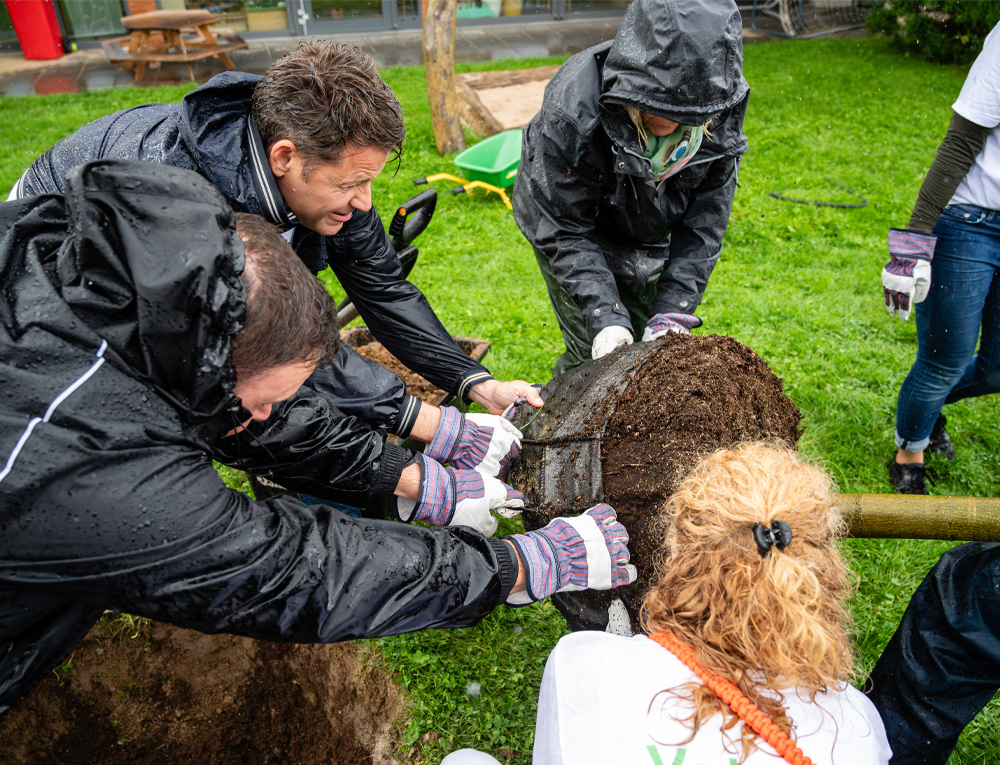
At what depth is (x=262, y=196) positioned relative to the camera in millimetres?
1918

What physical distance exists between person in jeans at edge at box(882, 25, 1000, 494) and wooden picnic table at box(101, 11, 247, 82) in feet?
31.4

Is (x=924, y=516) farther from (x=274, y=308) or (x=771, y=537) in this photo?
(x=274, y=308)

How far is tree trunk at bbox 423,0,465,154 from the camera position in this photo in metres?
6.20

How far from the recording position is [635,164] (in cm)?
215

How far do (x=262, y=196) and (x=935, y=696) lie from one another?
2.22 m

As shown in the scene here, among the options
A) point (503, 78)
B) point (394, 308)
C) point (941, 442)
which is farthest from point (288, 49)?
point (941, 442)

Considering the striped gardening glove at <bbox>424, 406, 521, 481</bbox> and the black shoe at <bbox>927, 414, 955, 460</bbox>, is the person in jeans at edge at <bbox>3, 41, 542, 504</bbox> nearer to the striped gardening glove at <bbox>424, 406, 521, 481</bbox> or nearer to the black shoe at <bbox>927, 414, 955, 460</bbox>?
the striped gardening glove at <bbox>424, 406, 521, 481</bbox>

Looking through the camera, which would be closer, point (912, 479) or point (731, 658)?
point (731, 658)

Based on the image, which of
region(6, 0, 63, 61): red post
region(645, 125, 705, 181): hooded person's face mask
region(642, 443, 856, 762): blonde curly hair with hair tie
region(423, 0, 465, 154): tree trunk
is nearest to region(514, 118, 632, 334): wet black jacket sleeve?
region(645, 125, 705, 181): hooded person's face mask

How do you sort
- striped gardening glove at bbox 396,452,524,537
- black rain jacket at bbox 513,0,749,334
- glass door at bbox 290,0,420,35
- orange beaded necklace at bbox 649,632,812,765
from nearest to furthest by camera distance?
orange beaded necklace at bbox 649,632,812,765, black rain jacket at bbox 513,0,749,334, striped gardening glove at bbox 396,452,524,537, glass door at bbox 290,0,420,35

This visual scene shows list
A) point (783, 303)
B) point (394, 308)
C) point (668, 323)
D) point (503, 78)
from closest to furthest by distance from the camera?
point (668, 323), point (394, 308), point (783, 303), point (503, 78)

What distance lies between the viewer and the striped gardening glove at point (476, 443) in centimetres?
225

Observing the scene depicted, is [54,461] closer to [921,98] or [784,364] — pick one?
[784,364]

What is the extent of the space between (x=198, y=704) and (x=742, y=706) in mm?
2008
